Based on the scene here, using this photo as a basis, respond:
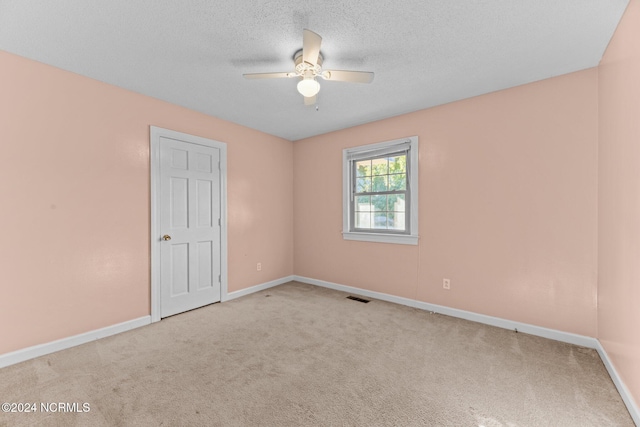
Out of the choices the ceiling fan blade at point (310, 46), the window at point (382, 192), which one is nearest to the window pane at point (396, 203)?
the window at point (382, 192)

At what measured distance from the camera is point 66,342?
8.29 feet

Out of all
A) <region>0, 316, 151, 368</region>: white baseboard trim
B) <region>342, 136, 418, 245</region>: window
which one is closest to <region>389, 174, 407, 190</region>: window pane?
<region>342, 136, 418, 245</region>: window

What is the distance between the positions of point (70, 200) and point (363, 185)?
344 centimetres

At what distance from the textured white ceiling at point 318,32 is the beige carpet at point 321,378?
2.55 metres

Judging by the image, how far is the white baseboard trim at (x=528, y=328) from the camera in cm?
179

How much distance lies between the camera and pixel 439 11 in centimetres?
185

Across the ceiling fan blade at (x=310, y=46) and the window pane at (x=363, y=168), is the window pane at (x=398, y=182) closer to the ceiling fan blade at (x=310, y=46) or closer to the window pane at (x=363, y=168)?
the window pane at (x=363, y=168)

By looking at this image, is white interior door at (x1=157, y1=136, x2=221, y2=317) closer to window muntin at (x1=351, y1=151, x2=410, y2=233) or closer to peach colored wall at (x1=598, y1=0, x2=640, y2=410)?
window muntin at (x1=351, y1=151, x2=410, y2=233)

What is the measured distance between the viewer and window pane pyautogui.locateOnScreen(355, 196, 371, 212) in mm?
4206

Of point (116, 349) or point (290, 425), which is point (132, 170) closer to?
point (116, 349)

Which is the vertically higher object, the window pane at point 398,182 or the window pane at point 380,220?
the window pane at point 398,182

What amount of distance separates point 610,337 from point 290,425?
248cm

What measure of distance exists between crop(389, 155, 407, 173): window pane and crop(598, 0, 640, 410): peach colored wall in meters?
1.90

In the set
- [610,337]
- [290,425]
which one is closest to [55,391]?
[290,425]
